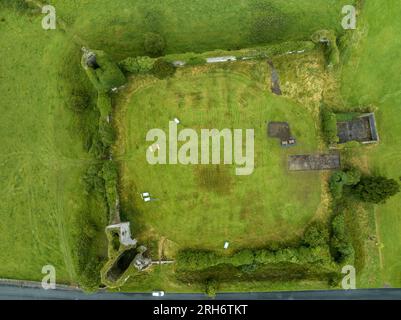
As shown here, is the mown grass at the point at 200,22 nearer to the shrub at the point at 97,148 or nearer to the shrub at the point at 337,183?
the shrub at the point at 97,148

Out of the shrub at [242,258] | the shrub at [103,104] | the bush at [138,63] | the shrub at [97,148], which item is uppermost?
the bush at [138,63]

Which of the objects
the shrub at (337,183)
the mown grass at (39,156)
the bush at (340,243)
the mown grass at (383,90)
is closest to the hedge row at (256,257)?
the bush at (340,243)

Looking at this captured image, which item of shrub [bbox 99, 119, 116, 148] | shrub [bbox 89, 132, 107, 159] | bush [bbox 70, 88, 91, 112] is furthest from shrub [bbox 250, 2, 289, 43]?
shrub [bbox 89, 132, 107, 159]

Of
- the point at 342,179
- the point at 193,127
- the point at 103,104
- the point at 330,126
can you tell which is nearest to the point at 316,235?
the point at 342,179

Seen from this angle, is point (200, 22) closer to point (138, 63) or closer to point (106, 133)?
point (138, 63)

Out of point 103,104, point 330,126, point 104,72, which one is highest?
point 104,72

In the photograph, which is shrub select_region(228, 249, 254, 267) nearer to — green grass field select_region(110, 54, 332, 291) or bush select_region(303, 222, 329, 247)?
green grass field select_region(110, 54, 332, 291)

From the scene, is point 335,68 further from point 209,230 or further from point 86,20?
point 86,20
